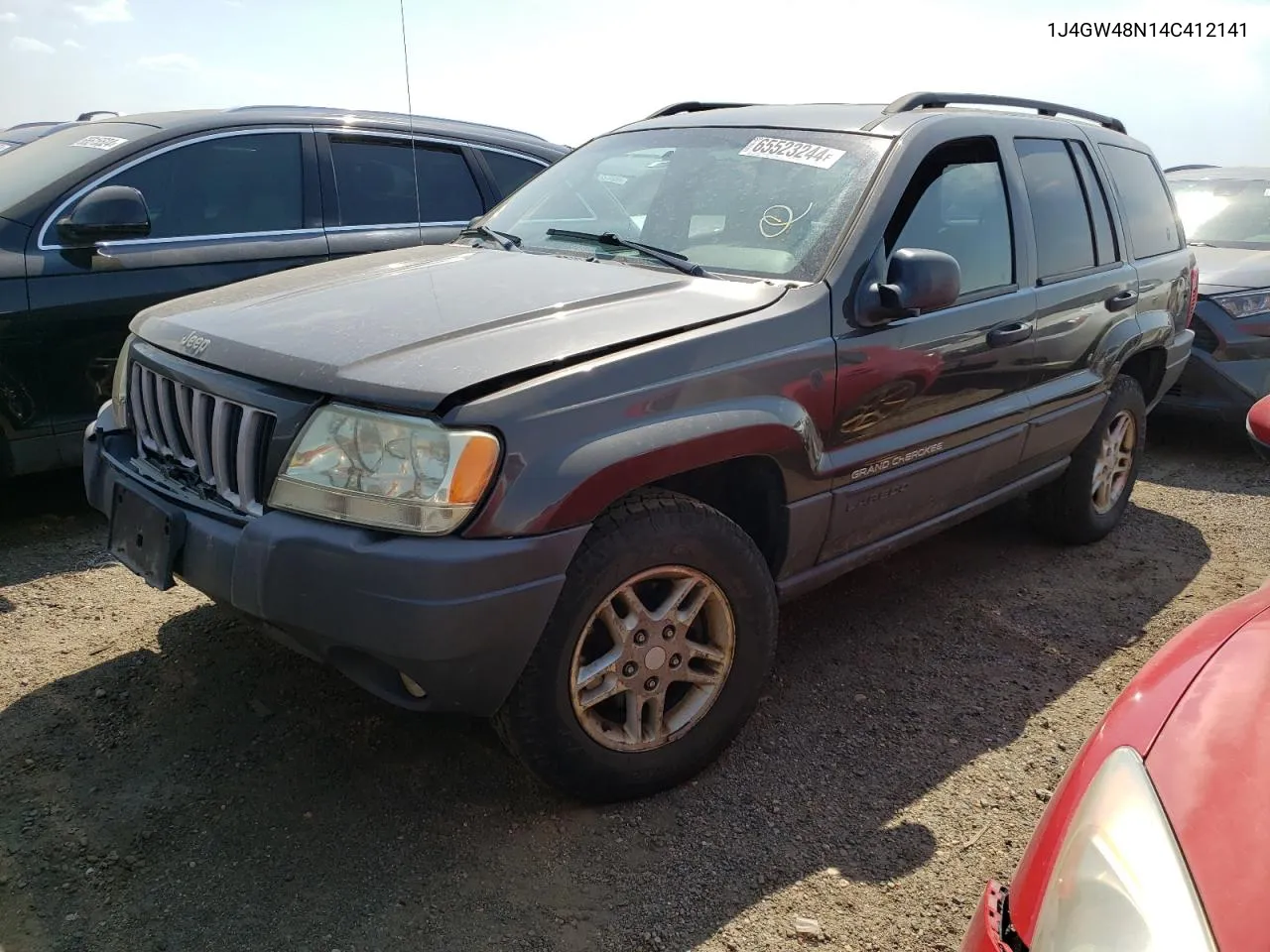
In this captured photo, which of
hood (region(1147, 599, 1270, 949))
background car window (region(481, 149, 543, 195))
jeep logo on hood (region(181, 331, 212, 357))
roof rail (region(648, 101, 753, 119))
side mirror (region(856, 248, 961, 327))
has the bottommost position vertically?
hood (region(1147, 599, 1270, 949))

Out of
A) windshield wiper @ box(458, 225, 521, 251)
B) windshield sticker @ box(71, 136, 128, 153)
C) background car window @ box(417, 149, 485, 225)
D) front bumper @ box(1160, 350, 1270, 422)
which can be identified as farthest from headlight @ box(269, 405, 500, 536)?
front bumper @ box(1160, 350, 1270, 422)

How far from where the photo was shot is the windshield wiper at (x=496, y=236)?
136 inches

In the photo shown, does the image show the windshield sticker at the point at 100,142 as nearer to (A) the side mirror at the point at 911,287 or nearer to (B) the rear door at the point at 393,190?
(B) the rear door at the point at 393,190

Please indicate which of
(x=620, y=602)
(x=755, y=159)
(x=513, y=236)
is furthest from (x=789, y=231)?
(x=620, y=602)

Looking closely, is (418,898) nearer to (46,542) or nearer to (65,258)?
(46,542)

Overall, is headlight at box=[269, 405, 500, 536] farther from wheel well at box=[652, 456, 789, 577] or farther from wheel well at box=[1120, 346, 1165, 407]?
wheel well at box=[1120, 346, 1165, 407]

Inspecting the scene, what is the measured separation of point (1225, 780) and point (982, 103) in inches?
123

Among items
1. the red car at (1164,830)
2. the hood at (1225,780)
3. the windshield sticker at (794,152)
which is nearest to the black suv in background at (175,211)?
the windshield sticker at (794,152)

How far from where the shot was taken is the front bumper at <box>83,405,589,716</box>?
2.11m

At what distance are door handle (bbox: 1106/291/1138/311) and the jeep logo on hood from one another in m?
3.35

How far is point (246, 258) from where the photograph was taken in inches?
178

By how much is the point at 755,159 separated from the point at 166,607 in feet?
8.16

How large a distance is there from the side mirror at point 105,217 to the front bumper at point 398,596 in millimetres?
2300

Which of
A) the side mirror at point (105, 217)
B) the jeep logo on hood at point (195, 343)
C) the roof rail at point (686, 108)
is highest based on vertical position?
the roof rail at point (686, 108)
